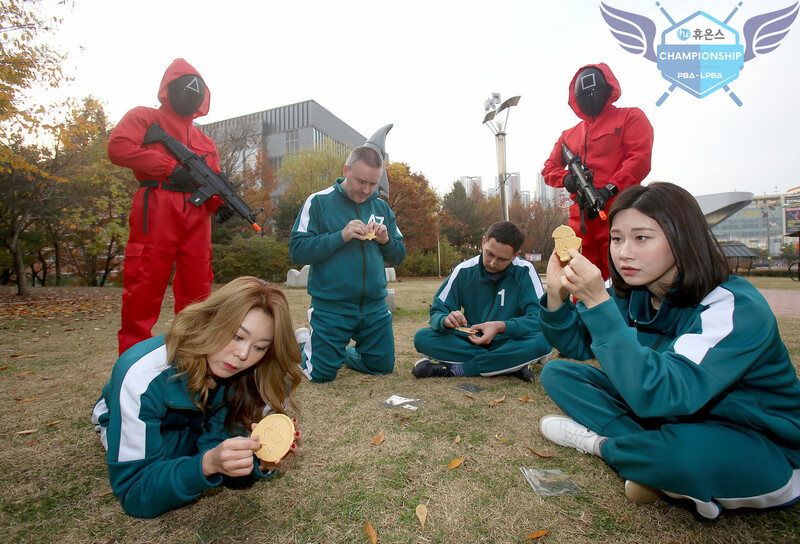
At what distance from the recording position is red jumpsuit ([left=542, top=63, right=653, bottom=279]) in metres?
3.50

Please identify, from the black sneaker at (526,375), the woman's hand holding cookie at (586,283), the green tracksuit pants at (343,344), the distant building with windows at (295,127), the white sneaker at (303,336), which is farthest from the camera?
the distant building with windows at (295,127)

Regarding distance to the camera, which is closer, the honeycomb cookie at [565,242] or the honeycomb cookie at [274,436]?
the honeycomb cookie at [274,436]

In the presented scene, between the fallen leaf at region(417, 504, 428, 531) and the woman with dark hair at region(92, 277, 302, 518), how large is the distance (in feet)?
1.72

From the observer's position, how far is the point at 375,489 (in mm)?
1578

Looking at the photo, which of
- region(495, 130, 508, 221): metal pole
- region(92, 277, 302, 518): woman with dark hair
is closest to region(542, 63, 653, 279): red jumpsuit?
region(92, 277, 302, 518): woman with dark hair

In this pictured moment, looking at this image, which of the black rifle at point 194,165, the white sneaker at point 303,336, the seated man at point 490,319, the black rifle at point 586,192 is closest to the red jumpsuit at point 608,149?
the black rifle at point 586,192

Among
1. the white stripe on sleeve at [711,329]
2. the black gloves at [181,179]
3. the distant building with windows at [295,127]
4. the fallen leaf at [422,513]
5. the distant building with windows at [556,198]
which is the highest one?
the distant building with windows at [295,127]

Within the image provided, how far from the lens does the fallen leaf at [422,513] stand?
138cm

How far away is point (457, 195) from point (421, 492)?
1453 inches

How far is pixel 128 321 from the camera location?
9.38ft

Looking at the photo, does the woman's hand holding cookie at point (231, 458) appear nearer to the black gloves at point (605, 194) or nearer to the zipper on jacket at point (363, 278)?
the zipper on jacket at point (363, 278)

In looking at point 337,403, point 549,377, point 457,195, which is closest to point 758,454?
point 549,377

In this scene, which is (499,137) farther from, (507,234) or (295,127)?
(295,127)

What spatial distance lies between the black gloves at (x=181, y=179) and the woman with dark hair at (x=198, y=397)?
183 cm
